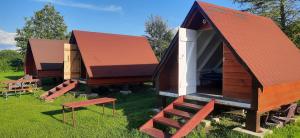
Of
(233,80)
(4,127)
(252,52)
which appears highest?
(252,52)

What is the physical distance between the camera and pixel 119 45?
16.4 m

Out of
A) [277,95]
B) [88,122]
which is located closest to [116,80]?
[88,122]

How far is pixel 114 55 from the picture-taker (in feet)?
50.5

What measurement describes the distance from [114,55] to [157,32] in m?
23.2

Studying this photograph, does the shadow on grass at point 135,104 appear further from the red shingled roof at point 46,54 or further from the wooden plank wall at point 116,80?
the red shingled roof at point 46,54

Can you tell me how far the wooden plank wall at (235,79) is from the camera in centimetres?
709

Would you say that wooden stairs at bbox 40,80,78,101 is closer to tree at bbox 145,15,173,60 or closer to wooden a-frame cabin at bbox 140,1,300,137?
wooden a-frame cabin at bbox 140,1,300,137

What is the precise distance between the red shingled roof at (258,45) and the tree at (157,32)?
27.3 metres

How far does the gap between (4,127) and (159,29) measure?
31.5 meters

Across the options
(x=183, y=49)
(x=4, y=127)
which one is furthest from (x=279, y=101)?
(x=4, y=127)

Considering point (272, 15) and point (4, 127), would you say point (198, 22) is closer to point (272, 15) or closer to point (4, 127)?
point (4, 127)

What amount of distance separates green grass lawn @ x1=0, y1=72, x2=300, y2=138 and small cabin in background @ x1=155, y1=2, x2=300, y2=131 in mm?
842

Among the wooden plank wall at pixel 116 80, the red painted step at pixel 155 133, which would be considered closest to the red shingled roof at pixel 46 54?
the wooden plank wall at pixel 116 80

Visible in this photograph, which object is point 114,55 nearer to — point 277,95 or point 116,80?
point 116,80
